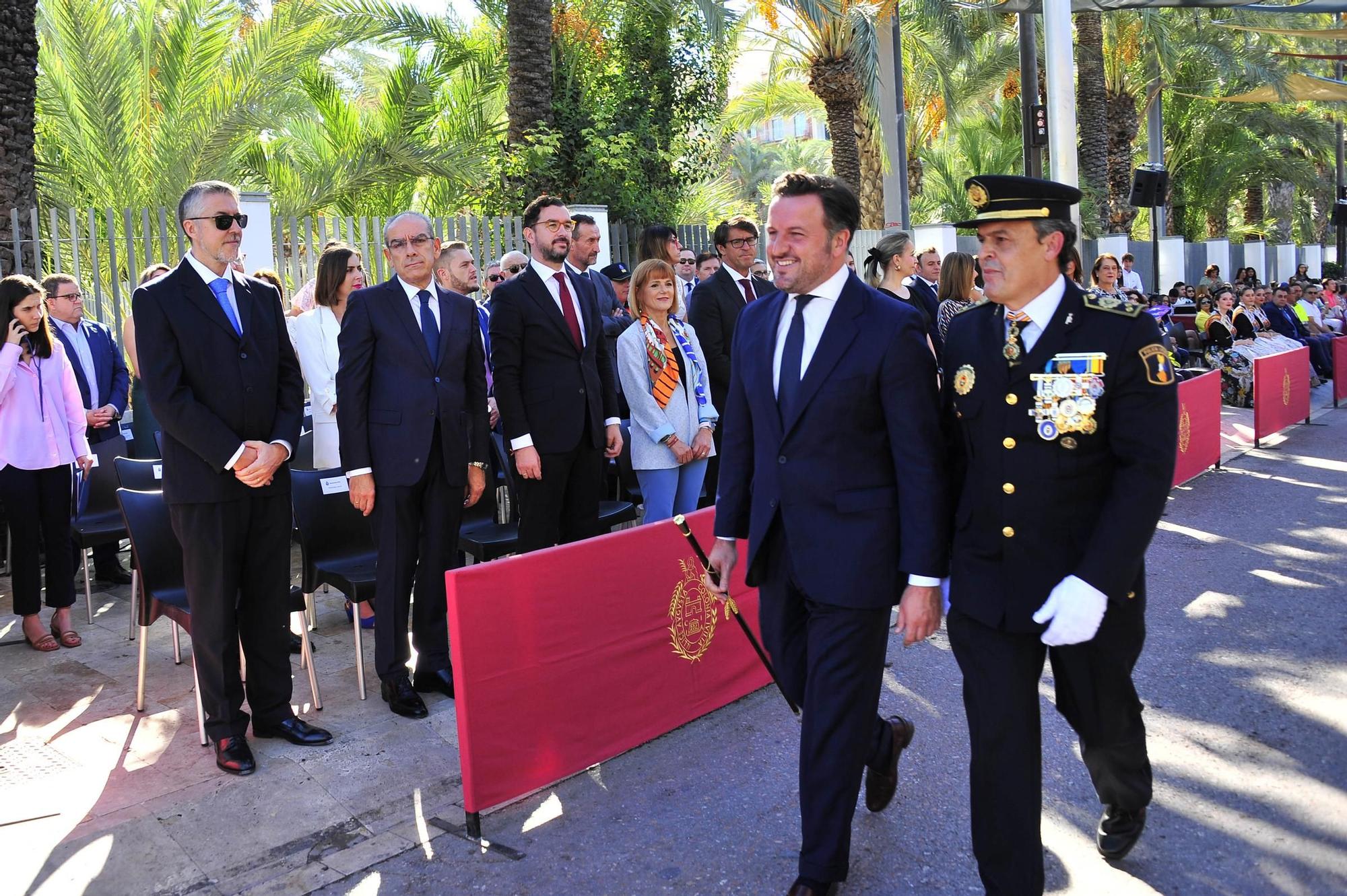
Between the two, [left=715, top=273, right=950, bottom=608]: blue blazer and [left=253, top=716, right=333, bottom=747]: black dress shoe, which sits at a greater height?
[left=715, top=273, right=950, bottom=608]: blue blazer

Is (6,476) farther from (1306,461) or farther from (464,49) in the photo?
(464,49)

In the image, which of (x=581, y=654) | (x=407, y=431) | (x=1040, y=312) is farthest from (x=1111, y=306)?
(x=407, y=431)

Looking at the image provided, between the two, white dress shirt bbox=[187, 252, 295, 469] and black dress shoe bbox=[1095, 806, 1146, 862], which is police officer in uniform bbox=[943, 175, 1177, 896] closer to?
black dress shoe bbox=[1095, 806, 1146, 862]

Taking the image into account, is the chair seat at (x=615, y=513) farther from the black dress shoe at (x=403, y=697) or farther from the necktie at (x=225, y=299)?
the necktie at (x=225, y=299)

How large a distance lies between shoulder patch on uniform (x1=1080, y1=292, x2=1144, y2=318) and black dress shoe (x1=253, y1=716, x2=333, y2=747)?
350 centimetres

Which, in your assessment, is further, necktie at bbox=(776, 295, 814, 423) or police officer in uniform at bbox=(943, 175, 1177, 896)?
necktie at bbox=(776, 295, 814, 423)

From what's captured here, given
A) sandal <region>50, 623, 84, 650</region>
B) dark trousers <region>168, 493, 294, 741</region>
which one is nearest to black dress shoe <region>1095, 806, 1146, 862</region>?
dark trousers <region>168, 493, 294, 741</region>

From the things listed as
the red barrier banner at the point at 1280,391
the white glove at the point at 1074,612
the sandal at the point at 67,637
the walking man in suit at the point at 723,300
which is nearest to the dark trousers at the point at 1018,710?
the white glove at the point at 1074,612

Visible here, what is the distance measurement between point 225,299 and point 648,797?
2601 millimetres

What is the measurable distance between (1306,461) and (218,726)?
10237mm

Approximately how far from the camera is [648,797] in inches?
167

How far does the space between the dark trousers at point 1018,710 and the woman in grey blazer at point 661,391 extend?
117 inches

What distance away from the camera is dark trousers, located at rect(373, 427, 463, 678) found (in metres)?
5.17

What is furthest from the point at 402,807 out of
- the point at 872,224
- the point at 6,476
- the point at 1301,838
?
the point at 872,224
